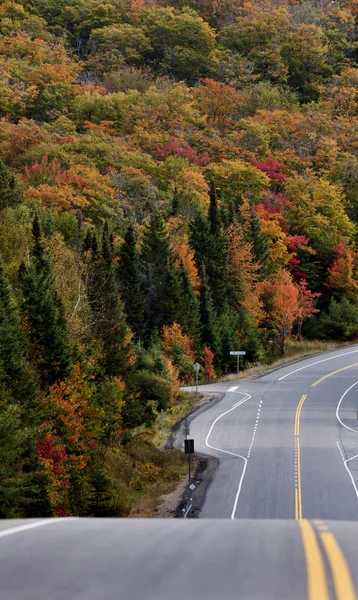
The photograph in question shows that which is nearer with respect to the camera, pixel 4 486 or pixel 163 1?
pixel 4 486

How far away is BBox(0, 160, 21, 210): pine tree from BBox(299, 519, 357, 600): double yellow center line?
2146 inches

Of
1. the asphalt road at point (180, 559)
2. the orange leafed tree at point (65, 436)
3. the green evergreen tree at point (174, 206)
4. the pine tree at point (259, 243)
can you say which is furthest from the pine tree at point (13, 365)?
the pine tree at point (259, 243)

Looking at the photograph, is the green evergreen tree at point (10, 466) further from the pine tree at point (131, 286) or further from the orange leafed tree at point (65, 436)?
the pine tree at point (131, 286)

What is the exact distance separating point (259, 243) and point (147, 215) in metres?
12.6

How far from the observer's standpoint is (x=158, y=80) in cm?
12781

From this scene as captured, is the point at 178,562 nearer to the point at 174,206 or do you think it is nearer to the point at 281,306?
the point at 281,306

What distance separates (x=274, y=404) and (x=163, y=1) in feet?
434

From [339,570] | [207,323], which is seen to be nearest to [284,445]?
[207,323]

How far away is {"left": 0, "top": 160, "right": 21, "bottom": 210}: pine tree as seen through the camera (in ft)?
196

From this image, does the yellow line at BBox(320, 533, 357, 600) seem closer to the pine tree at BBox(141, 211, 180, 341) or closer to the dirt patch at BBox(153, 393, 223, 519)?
the dirt patch at BBox(153, 393, 223, 519)

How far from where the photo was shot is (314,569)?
586 centimetres

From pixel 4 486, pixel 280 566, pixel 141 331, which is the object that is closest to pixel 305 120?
pixel 141 331

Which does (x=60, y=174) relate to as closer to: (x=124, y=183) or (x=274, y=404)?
(x=124, y=183)

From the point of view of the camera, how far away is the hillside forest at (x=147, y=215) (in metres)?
38.1
